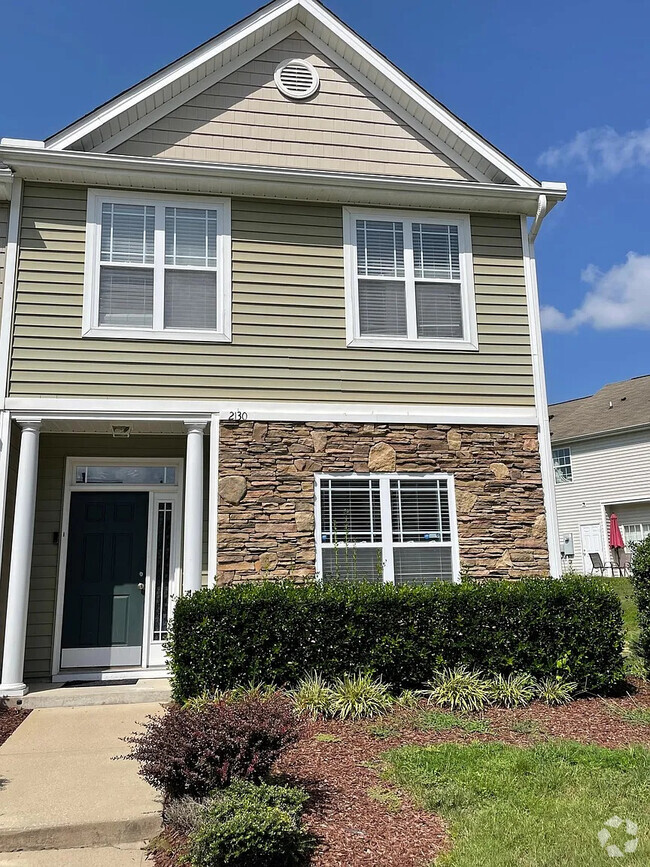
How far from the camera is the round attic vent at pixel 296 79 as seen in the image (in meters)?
8.84

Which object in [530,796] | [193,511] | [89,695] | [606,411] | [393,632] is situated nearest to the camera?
[530,796]

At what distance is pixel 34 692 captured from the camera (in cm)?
711

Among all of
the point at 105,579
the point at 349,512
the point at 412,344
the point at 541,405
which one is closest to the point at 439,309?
the point at 412,344

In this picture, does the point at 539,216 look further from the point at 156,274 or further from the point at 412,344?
the point at 156,274

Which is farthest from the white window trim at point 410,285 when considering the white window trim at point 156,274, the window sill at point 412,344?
the white window trim at point 156,274

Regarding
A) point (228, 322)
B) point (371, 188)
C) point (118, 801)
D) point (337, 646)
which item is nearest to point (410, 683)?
point (337, 646)

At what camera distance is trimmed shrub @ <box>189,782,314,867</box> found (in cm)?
327

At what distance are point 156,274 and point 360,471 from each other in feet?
10.7

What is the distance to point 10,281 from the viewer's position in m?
7.69

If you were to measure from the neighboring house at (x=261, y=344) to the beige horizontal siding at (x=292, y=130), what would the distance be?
32 millimetres

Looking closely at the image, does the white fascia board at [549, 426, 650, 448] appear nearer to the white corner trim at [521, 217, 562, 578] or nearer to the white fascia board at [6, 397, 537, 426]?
the white corner trim at [521, 217, 562, 578]

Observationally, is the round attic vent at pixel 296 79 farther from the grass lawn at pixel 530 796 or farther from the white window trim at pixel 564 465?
the white window trim at pixel 564 465

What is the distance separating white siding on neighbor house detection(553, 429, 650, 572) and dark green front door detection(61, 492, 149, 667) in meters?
16.5

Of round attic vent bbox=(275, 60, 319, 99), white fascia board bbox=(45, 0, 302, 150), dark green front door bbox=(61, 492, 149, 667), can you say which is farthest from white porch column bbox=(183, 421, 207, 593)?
round attic vent bbox=(275, 60, 319, 99)
